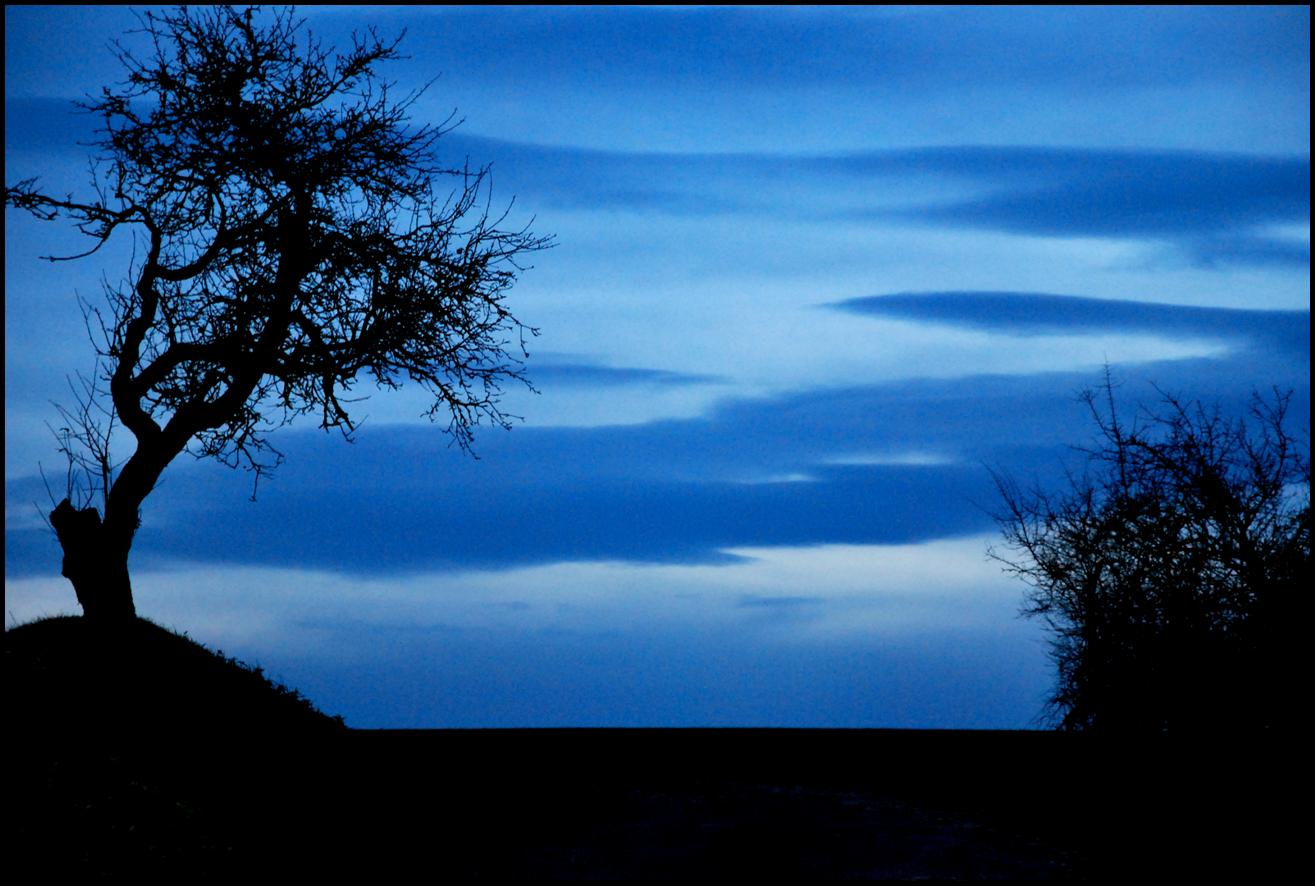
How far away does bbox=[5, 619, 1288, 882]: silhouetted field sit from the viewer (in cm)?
1448

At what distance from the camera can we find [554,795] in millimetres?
17109

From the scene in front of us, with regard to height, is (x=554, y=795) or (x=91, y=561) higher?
(x=91, y=561)

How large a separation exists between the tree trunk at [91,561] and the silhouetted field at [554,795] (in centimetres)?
59

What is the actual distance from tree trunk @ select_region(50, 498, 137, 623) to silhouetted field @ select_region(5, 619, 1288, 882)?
593 mm

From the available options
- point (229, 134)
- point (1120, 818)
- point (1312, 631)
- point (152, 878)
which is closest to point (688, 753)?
point (1120, 818)

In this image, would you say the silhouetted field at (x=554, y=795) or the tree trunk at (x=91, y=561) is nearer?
the silhouetted field at (x=554, y=795)

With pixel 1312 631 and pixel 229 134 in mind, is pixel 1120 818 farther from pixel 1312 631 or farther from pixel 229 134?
pixel 229 134

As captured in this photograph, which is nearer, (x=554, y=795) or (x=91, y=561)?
(x=554, y=795)

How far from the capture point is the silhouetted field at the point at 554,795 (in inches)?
570

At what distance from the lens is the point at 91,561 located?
18.8 meters

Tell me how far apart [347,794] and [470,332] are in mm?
7944

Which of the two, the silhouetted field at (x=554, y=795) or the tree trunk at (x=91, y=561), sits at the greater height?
the tree trunk at (x=91, y=561)

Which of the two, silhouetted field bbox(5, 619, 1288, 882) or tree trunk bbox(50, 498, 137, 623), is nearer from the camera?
silhouetted field bbox(5, 619, 1288, 882)

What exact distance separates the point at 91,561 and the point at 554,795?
8422 millimetres
